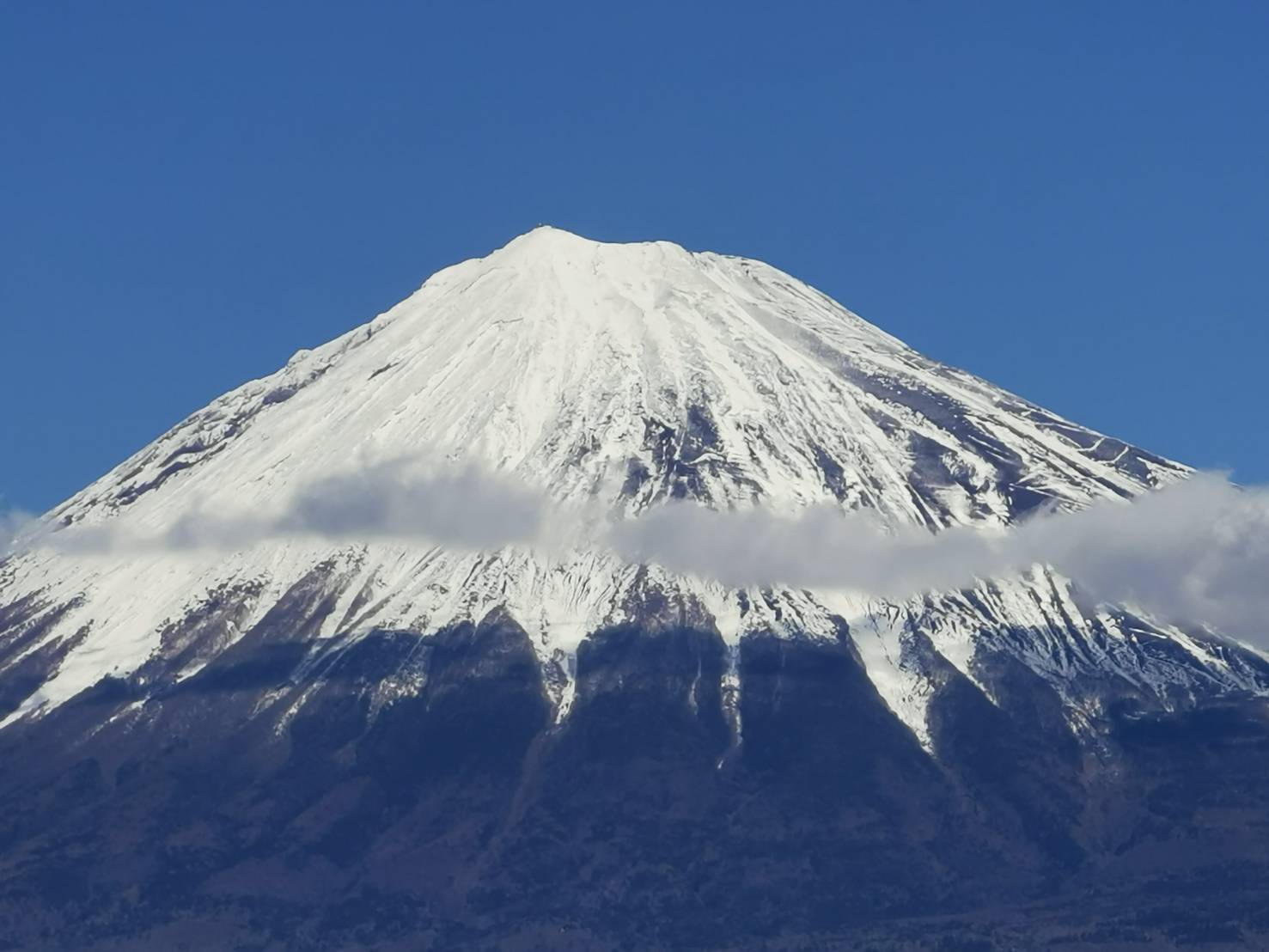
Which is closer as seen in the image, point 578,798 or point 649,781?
point 578,798

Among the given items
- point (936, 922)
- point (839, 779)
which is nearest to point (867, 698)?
point (839, 779)

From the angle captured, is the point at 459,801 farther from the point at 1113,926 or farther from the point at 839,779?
the point at 1113,926

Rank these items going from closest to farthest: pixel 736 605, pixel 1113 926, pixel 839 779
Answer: pixel 1113 926
pixel 839 779
pixel 736 605

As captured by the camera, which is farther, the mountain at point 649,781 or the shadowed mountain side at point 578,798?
the shadowed mountain side at point 578,798

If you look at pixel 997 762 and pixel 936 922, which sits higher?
pixel 997 762

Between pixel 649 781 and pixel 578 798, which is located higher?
pixel 649 781

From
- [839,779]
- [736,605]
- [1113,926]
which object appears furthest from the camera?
[736,605]

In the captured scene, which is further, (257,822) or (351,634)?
(351,634)

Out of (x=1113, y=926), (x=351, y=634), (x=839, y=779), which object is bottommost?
(x=1113, y=926)

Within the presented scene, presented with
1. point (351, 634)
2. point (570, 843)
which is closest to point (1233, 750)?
point (570, 843)

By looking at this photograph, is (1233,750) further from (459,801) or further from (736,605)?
(459,801)

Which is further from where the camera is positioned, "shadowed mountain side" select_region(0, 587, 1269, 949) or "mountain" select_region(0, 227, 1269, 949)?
"shadowed mountain side" select_region(0, 587, 1269, 949)
